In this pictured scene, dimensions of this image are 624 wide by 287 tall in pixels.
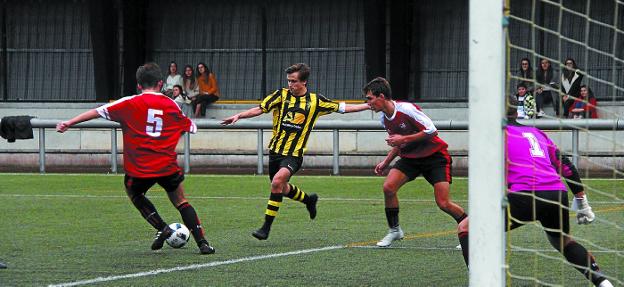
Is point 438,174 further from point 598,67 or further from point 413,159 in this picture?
point 598,67

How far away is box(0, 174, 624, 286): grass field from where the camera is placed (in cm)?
898

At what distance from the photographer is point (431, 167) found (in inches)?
433

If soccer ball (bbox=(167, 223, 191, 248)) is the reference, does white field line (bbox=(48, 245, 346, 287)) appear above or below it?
below

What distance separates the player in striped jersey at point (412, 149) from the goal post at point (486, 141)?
499cm

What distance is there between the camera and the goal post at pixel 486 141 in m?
5.48

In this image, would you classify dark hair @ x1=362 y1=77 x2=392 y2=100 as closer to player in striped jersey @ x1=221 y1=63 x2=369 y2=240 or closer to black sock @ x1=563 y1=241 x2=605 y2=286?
player in striped jersey @ x1=221 y1=63 x2=369 y2=240

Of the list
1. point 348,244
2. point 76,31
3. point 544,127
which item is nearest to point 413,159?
point 348,244

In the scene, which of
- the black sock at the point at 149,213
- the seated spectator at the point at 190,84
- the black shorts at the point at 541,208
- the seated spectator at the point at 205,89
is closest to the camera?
the black shorts at the point at 541,208

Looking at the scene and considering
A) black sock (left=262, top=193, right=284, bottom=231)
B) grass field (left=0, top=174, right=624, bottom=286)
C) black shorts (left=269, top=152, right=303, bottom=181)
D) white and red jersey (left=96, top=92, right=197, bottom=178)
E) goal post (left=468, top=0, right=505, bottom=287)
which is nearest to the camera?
goal post (left=468, top=0, right=505, bottom=287)

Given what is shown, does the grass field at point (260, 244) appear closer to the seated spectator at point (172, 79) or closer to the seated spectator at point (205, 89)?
the seated spectator at point (172, 79)

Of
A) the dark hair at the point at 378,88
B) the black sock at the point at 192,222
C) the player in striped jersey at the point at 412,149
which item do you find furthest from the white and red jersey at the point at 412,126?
the black sock at the point at 192,222

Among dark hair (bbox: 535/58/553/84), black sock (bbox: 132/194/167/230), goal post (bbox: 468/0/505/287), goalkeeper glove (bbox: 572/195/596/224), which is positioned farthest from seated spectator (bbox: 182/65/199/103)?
goal post (bbox: 468/0/505/287)

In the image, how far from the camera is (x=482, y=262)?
18.3 ft

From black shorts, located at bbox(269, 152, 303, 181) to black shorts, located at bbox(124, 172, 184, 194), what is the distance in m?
1.86
